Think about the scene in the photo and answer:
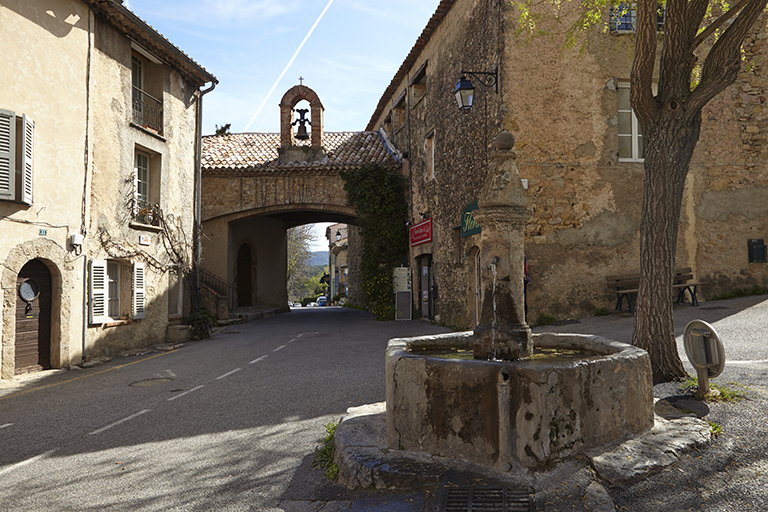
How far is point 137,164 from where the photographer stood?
42.5ft

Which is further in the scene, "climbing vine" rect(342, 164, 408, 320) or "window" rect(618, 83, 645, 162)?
"climbing vine" rect(342, 164, 408, 320)

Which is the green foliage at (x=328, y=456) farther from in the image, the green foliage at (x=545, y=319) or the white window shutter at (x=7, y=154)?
the white window shutter at (x=7, y=154)

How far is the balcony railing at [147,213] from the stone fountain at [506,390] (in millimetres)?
10290

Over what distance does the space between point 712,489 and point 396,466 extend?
6.40 ft

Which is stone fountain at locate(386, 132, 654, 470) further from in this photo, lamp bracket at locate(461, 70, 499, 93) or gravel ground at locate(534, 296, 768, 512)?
lamp bracket at locate(461, 70, 499, 93)

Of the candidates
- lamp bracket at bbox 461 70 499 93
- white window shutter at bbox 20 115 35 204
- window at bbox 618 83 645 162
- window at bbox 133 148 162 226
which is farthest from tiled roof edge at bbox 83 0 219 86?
window at bbox 618 83 645 162

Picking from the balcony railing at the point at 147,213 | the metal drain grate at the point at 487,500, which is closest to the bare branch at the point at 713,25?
the metal drain grate at the point at 487,500

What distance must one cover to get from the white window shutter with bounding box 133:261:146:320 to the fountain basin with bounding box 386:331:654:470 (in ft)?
31.9

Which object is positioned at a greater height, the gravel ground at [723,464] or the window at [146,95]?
the window at [146,95]

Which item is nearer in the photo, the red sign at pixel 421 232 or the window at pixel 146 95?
the window at pixel 146 95

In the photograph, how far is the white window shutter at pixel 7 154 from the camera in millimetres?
8492

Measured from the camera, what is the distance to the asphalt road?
3.75 metres

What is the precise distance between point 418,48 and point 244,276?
1146cm

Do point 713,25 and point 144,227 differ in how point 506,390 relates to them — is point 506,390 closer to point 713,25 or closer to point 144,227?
point 713,25
